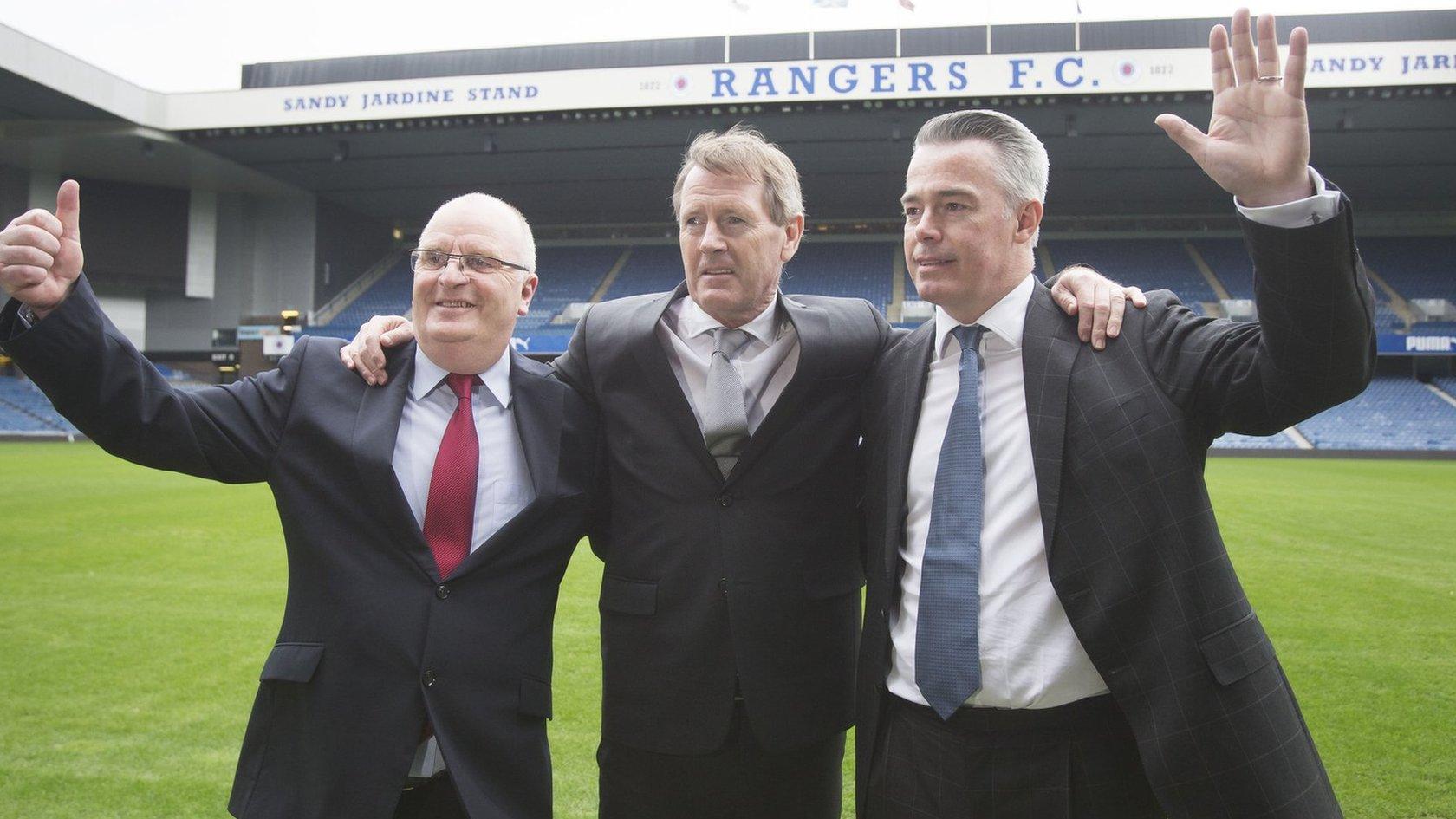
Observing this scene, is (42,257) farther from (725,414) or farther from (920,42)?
(920,42)


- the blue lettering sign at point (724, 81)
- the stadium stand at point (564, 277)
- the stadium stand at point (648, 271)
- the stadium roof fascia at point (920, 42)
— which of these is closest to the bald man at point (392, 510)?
the blue lettering sign at point (724, 81)

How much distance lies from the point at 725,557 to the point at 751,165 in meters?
1.06

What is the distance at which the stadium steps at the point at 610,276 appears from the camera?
34969mm

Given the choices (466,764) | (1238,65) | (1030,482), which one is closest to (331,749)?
(466,764)

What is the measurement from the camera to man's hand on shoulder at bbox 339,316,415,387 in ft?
7.55

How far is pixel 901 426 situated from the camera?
2.29m

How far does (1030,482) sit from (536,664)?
1244 mm

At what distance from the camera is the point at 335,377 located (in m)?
2.29

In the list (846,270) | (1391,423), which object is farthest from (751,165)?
(846,270)

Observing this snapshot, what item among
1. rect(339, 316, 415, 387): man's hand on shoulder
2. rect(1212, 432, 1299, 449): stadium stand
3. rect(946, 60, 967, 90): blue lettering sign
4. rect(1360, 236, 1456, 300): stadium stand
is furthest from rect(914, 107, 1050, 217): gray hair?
rect(1360, 236, 1456, 300): stadium stand

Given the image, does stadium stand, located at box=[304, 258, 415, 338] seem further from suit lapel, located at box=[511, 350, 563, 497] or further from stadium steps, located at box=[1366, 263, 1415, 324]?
stadium steps, located at box=[1366, 263, 1415, 324]

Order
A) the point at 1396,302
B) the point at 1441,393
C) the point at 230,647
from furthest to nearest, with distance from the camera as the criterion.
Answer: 1. the point at 1396,302
2. the point at 1441,393
3. the point at 230,647

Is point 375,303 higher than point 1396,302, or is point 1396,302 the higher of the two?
point 375,303

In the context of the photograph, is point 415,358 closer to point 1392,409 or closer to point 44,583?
point 44,583
